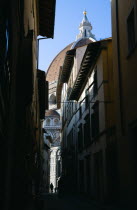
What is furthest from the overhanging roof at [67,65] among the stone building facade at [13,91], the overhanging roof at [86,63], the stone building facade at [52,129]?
the stone building facade at [52,129]

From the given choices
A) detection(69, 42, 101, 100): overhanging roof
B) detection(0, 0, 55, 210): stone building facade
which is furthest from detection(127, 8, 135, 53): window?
detection(69, 42, 101, 100): overhanging roof

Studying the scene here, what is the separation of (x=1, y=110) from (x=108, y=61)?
12.2 meters

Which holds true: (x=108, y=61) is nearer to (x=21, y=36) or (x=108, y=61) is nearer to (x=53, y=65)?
(x=21, y=36)

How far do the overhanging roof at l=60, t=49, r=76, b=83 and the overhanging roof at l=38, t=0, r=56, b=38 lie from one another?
1206 cm

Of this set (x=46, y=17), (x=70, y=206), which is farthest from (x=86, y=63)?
(x=70, y=206)

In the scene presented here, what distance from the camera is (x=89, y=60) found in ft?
64.7

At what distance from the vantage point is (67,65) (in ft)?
105

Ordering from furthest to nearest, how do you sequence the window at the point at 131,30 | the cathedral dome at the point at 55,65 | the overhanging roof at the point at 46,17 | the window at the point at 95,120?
the cathedral dome at the point at 55,65 → the window at the point at 95,120 → the overhanging roof at the point at 46,17 → the window at the point at 131,30

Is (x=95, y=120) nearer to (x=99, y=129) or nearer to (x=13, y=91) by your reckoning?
(x=99, y=129)

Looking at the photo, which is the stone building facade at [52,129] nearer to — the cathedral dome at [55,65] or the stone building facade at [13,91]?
the cathedral dome at [55,65]

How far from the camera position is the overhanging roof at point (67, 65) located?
29.1m

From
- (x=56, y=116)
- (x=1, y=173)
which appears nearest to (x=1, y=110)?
(x=1, y=173)

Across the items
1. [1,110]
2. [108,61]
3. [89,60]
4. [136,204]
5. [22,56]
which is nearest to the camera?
[1,110]

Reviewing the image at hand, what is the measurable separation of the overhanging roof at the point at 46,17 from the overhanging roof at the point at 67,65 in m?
A: 12.1
